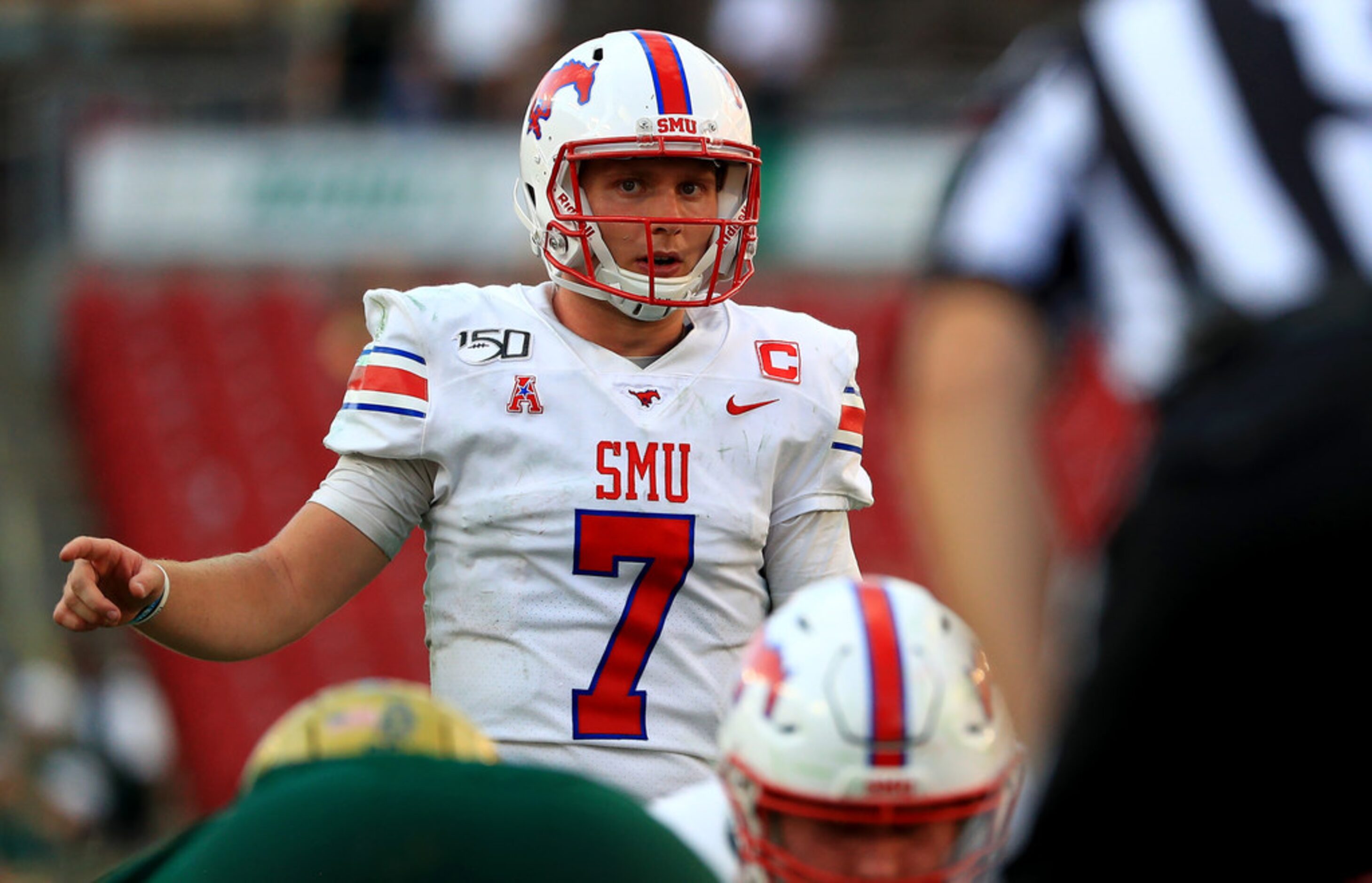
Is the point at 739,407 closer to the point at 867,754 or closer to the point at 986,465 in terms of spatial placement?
the point at 867,754

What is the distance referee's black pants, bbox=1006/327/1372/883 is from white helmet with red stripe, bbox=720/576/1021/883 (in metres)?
0.27

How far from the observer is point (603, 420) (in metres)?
2.89

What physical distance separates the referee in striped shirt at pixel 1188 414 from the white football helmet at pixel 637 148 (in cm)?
100

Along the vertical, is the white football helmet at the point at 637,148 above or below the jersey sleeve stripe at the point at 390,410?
above

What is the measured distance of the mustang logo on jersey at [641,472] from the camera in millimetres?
2859

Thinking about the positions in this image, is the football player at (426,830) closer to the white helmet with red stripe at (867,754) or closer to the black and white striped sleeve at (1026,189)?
the white helmet with red stripe at (867,754)

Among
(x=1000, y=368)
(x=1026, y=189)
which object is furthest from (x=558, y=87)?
(x=1000, y=368)

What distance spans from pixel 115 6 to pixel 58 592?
4.93 m

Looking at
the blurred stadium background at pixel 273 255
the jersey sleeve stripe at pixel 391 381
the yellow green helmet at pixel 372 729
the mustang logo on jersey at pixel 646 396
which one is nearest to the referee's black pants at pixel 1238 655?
the yellow green helmet at pixel 372 729

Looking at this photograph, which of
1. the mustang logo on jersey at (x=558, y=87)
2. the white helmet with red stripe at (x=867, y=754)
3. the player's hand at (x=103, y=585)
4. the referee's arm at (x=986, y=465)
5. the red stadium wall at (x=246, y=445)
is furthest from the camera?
the red stadium wall at (x=246, y=445)

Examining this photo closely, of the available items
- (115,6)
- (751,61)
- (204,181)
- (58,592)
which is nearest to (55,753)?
(58,592)

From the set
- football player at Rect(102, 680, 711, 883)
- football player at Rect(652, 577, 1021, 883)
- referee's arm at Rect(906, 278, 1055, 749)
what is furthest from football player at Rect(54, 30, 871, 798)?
referee's arm at Rect(906, 278, 1055, 749)

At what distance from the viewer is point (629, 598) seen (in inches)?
113

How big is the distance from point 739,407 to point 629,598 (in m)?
0.31
